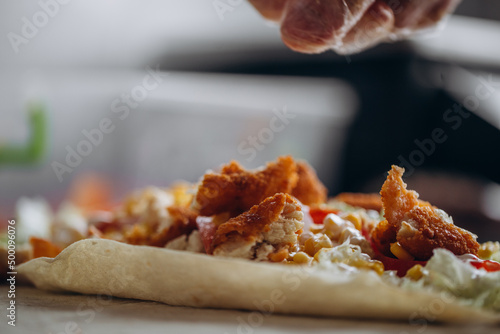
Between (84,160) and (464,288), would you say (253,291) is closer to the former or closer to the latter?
(464,288)

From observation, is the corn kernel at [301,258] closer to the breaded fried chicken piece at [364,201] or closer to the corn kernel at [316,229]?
the corn kernel at [316,229]

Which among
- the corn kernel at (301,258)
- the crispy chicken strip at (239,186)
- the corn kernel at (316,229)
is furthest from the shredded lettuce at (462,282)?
the crispy chicken strip at (239,186)

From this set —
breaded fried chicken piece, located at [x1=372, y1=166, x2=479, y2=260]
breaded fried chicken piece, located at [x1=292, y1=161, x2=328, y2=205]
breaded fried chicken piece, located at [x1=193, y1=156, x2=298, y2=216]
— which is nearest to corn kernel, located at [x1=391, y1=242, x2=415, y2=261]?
breaded fried chicken piece, located at [x1=372, y1=166, x2=479, y2=260]

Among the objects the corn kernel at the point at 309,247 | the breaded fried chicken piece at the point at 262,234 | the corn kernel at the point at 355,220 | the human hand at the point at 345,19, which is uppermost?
the human hand at the point at 345,19

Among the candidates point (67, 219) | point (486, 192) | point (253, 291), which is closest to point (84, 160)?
point (67, 219)

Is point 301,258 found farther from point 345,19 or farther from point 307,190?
point 345,19

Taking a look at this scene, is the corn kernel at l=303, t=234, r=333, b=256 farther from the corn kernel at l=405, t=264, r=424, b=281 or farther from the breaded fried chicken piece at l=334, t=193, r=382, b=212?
the breaded fried chicken piece at l=334, t=193, r=382, b=212
